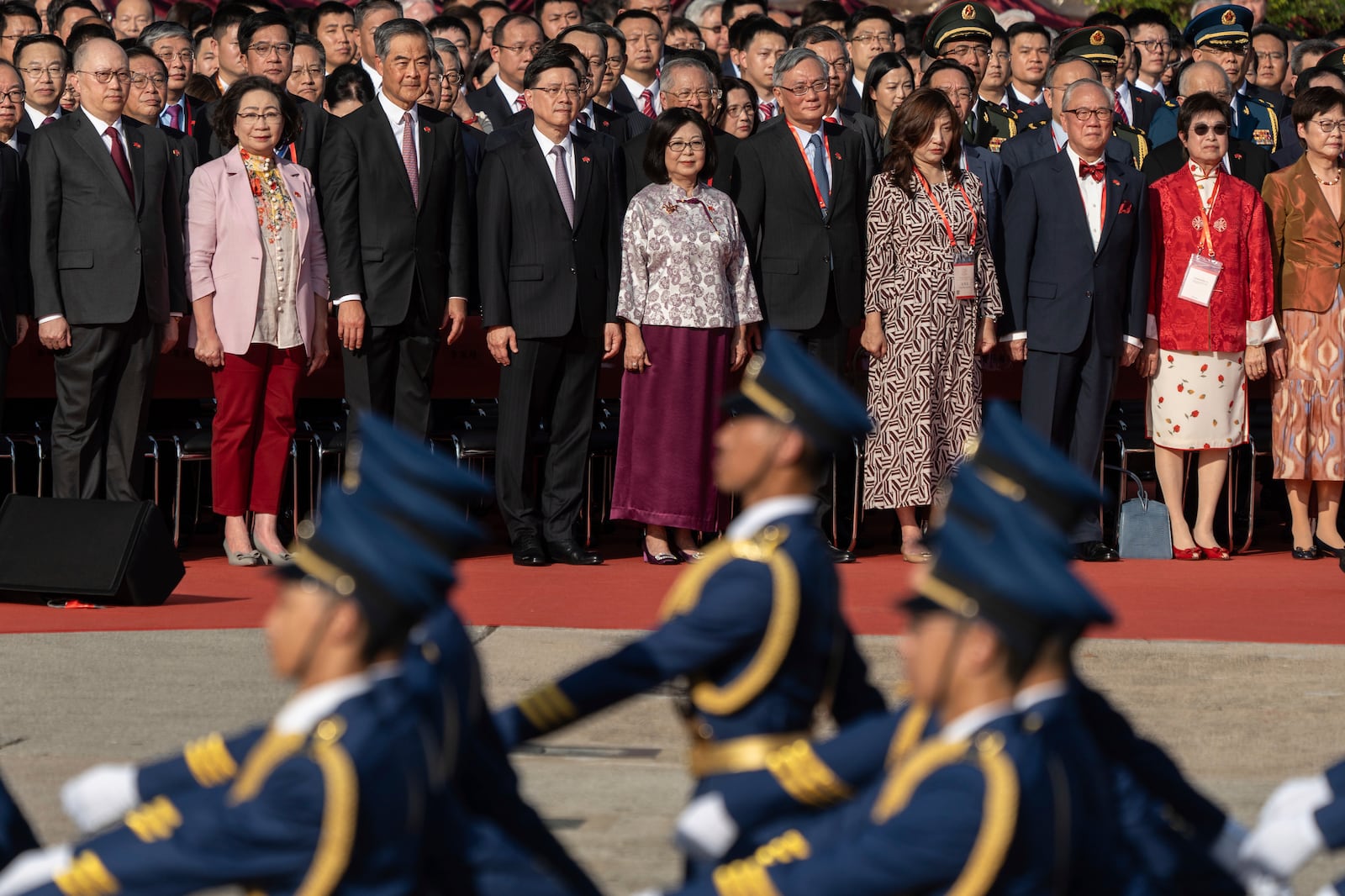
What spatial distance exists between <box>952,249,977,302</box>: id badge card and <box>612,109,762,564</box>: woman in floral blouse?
0.93 m

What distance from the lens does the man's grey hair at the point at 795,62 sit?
996cm

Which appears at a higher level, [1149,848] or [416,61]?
[416,61]

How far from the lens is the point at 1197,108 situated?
1030cm

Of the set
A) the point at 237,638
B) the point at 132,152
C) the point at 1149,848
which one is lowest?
the point at 237,638

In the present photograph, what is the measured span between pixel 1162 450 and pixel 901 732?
712 centimetres

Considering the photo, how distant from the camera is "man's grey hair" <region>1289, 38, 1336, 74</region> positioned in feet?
48.8

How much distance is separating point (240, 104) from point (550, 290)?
1606mm

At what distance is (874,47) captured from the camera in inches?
486

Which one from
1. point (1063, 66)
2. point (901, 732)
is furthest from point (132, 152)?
point (901, 732)

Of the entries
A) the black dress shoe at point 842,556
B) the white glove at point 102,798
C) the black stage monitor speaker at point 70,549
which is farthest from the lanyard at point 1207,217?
the white glove at point 102,798

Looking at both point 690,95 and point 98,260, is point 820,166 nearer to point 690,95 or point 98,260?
point 690,95

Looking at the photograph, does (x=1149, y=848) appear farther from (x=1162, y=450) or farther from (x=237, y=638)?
(x=1162, y=450)

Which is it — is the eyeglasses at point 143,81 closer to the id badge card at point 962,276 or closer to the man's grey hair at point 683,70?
the man's grey hair at point 683,70

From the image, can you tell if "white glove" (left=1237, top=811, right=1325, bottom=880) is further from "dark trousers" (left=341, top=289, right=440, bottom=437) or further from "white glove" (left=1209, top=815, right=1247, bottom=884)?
"dark trousers" (left=341, top=289, right=440, bottom=437)
